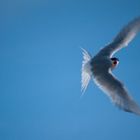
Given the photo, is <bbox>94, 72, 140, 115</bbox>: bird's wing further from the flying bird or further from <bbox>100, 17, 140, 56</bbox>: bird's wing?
<bbox>100, 17, 140, 56</bbox>: bird's wing

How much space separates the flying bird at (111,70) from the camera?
4.00 ft

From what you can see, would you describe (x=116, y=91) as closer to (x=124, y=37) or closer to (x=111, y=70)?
(x=111, y=70)

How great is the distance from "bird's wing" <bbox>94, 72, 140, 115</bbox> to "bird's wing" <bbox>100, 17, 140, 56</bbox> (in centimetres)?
17

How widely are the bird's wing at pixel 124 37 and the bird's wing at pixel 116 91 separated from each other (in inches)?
6.5

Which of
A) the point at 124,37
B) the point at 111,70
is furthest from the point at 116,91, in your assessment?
the point at 124,37

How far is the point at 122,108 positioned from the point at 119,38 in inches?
19.1

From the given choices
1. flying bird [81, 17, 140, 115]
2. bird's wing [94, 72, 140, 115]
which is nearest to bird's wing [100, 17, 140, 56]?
flying bird [81, 17, 140, 115]

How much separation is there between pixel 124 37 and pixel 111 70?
0.20 m

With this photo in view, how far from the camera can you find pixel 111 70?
4.69 feet

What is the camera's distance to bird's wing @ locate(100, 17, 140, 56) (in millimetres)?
1528

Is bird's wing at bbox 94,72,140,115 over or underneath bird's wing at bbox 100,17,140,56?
underneath

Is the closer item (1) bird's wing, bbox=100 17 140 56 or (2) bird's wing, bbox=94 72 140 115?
(2) bird's wing, bbox=94 72 140 115

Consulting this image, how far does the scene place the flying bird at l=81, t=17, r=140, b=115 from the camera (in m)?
1.22

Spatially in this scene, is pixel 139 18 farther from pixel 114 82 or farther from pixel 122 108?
pixel 122 108
